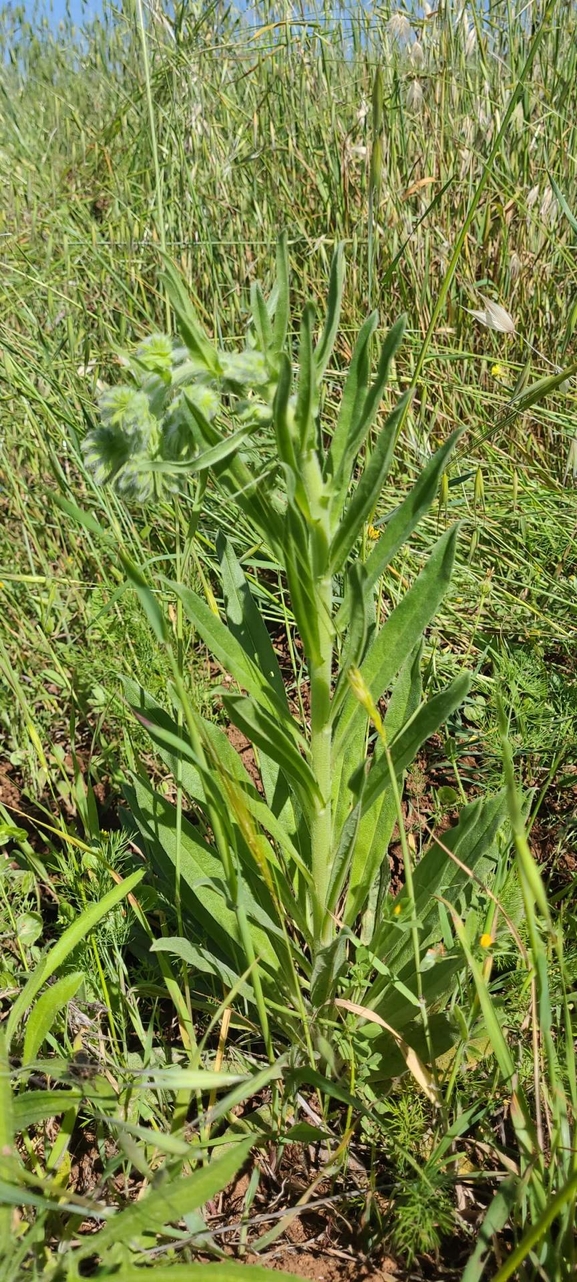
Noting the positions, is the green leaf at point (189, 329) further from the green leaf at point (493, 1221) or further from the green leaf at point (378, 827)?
the green leaf at point (493, 1221)

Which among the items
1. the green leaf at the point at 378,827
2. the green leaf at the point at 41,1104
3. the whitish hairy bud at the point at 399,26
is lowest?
the green leaf at the point at 41,1104

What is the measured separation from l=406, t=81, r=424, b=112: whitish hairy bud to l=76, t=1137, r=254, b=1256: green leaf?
266 cm

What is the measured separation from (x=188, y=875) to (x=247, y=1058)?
0.91 ft

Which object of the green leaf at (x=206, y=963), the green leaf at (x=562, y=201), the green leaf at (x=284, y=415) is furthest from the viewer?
the green leaf at (x=562, y=201)

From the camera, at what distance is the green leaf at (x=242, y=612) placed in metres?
1.40

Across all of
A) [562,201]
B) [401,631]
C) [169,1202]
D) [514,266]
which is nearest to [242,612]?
[401,631]

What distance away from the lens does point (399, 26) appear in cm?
246

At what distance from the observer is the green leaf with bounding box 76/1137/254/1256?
92cm

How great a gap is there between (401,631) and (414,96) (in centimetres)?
207

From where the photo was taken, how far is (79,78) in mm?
4391

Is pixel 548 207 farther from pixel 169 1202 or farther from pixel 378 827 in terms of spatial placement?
pixel 169 1202

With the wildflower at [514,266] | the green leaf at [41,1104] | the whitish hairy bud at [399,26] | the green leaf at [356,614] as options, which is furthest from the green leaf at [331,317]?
the whitish hairy bud at [399,26]

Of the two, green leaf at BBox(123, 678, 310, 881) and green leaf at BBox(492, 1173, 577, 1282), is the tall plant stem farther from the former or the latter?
green leaf at BBox(492, 1173, 577, 1282)

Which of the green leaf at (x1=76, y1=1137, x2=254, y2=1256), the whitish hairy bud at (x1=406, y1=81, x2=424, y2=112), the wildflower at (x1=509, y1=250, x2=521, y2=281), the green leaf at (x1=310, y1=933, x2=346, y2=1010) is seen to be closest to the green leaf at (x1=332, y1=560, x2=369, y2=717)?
the green leaf at (x1=310, y1=933, x2=346, y2=1010)
